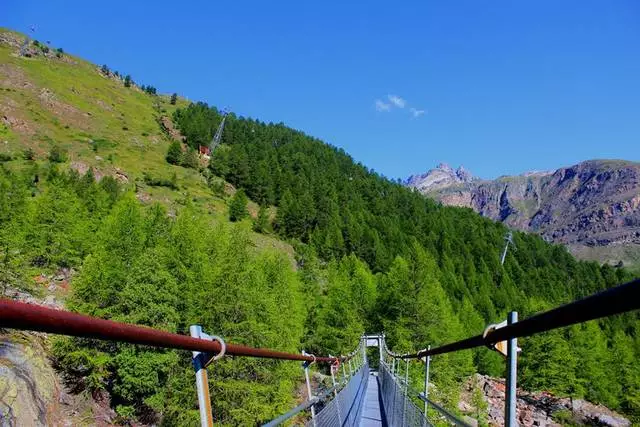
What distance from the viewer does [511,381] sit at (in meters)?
1.76

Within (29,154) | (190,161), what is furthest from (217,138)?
(29,154)

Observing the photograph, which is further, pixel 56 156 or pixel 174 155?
pixel 174 155

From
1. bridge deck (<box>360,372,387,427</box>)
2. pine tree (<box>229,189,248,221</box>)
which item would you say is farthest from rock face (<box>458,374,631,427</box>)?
pine tree (<box>229,189,248,221</box>)

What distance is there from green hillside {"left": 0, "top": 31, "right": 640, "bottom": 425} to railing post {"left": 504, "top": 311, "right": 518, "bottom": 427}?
68.2ft

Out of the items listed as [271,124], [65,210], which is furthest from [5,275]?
[271,124]

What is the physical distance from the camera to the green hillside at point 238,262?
2436 centimetres

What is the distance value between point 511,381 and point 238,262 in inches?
955

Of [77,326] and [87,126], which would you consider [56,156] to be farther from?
[77,326]

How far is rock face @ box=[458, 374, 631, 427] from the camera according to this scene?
3769 centimetres

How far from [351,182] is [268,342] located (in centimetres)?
11345

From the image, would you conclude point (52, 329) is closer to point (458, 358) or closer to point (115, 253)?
point (115, 253)

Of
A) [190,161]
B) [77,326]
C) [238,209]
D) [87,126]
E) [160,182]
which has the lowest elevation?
[77,326]

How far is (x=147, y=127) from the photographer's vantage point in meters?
124

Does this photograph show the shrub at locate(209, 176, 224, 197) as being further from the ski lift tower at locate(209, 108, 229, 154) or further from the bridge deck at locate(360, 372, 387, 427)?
the bridge deck at locate(360, 372, 387, 427)
